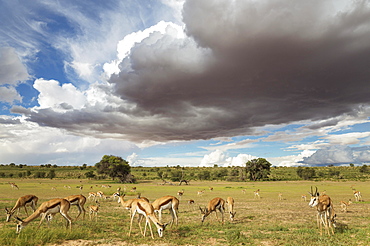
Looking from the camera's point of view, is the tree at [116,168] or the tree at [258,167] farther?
the tree at [258,167]

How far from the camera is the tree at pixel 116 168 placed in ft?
265

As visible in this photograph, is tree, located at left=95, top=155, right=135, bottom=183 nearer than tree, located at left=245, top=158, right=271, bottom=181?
Yes

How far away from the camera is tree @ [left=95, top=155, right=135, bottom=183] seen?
80.9 meters

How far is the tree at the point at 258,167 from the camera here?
92.4 m

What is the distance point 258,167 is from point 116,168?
2091 inches

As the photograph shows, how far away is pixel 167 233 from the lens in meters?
13.5

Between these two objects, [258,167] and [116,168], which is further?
[258,167]

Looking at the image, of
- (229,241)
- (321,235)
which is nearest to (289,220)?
(321,235)

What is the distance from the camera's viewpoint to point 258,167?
305ft

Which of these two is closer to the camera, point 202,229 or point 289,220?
point 202,229

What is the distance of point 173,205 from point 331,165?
713 feet

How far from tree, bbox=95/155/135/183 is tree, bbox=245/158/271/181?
44.9 meters

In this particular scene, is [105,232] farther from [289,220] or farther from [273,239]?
[289,220]

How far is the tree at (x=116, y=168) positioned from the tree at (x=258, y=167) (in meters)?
44.9
